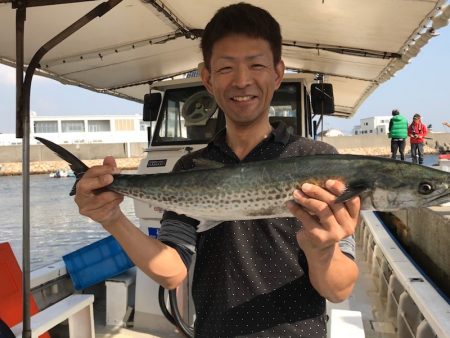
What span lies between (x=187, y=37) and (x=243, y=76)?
3.90m

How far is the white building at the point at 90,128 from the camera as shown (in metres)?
64.7

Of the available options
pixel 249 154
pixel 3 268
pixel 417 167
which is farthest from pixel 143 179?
pixel 3 268

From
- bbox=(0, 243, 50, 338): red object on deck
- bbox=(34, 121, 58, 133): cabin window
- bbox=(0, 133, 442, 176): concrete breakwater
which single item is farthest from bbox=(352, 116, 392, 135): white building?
bbox=(0, 243, 50, 338): red object on deck

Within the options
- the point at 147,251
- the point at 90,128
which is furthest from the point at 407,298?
the point at 90,128

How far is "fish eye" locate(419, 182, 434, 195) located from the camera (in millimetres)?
1913

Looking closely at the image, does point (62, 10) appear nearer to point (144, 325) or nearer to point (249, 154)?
point (249, 154)

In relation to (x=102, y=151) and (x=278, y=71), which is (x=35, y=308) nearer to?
(x=278, y=71)

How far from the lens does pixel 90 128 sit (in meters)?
69.0

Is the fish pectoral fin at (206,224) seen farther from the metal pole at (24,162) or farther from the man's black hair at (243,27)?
the metal pole at (24,162)

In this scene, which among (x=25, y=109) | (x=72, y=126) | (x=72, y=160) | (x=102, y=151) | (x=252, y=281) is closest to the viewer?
(x=252, y=281)

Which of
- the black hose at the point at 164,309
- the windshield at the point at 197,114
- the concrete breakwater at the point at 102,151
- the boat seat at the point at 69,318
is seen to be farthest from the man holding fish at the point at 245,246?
the concrete breakwater at the point at 102,151

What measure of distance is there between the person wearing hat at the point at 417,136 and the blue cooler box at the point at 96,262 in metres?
11.7

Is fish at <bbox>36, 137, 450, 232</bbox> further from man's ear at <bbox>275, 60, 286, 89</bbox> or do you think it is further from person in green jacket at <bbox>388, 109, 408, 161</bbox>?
person in green jacket at <bbox>388, 109, 408, 161</bbox>

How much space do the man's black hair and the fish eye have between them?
83cm
